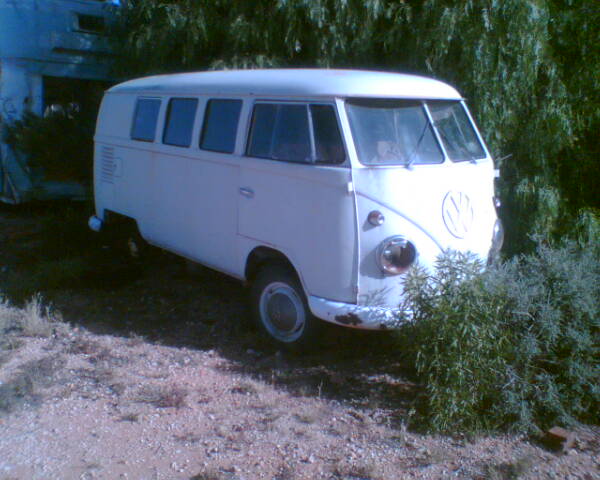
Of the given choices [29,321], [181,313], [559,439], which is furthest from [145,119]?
[559,439]

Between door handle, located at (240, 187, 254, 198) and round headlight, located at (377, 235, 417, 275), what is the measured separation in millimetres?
1339

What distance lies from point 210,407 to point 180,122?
124 inches

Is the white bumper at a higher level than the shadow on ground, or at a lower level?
higher

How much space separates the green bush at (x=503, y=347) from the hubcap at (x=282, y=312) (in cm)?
117

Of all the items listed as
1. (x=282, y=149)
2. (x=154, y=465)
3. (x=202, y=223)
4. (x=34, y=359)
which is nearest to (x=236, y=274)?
(x=202, y=223)

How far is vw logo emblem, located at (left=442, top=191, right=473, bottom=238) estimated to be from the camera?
17.1 feet

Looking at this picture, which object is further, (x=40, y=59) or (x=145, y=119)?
(x=40, y=59)

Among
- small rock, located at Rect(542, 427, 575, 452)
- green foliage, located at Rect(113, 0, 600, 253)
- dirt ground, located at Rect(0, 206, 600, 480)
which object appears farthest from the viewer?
green foliage, located at Rect(113, 0, 600, 253)

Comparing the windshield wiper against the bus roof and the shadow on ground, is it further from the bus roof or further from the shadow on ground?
the shadow on ground

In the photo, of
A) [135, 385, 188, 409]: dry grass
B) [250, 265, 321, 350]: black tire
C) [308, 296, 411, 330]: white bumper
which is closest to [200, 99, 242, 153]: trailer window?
[250, 265, 321, 350]: black tire

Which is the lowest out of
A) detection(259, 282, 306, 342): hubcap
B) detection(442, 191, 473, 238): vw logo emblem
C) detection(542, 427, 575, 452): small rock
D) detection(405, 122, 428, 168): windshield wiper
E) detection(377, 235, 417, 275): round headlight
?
detection(542, 427, 575, 452): small rock

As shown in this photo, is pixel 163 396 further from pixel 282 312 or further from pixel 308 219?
pixel 308 219

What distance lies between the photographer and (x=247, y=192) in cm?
579

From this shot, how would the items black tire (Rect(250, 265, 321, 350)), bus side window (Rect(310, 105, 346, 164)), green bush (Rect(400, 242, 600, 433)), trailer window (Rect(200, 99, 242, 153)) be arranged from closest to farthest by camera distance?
green bush (Rect(400, 242, 600, 433)), bus side window (Rect(310, 105, 346, 164)), black tire (Rect(250, 265, 321, 350)), trailer window (Rect(200, 99, 242, 153))
